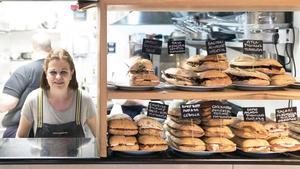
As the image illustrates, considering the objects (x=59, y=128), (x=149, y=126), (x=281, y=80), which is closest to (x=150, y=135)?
(x=149, y=126)

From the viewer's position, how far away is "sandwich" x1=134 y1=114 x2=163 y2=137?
1612 millimetres

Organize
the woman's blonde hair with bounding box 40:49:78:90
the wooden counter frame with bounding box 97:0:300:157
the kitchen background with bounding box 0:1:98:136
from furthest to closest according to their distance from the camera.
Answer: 1. the kitchen background with bounding box 0:1:98:136
2. the woman's blonde hair with bounding box 40:49:78:90
3. the wooden counter frame with bounding box 97:0:300:157

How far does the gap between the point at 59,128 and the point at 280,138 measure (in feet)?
4.48

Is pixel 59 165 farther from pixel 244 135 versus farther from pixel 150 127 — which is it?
pixel 244 135

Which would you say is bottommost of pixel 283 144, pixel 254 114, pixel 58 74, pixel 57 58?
pixel 283 144

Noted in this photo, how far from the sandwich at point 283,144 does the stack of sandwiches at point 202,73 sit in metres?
0.30

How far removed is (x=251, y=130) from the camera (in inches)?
64.4

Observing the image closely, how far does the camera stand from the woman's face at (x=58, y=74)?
8.30ft

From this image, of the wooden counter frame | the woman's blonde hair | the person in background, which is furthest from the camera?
the person in background

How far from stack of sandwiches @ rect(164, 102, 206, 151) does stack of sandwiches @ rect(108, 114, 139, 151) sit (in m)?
0.16

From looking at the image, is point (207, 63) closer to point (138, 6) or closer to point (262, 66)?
point (262, 66)

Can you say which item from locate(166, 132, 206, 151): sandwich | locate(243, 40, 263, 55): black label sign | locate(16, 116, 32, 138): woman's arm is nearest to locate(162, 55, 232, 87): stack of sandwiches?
locate(243, 40, 263, 55): black label sign

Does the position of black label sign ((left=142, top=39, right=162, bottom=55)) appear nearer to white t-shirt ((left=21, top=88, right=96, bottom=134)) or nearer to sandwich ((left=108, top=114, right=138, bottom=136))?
A: sandwich ((left=108, top=114, right=138, bottom=136))

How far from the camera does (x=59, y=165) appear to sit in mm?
1513
